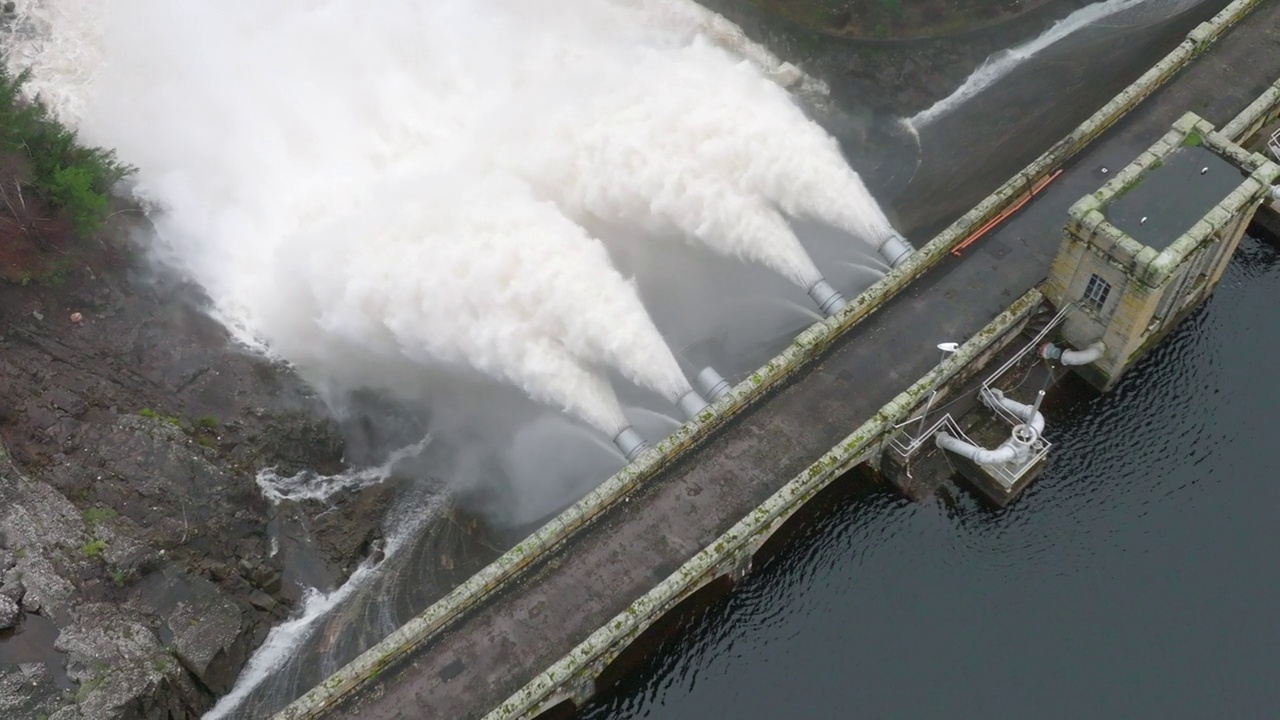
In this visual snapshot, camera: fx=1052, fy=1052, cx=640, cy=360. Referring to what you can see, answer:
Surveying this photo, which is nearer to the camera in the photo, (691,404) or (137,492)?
(137,492)

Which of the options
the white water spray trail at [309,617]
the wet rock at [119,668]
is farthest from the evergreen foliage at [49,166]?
the white water spray trail at [309,617]

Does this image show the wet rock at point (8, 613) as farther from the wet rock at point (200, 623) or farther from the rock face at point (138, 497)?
the wet rock at point (200, 623)

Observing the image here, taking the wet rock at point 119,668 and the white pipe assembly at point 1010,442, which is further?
the white pipe assembly at point 1010,442

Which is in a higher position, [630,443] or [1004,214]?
[1004,214]

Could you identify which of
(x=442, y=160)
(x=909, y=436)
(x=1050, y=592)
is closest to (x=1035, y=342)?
(x=909, y=436)

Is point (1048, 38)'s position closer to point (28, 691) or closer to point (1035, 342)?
point (1035, 342)

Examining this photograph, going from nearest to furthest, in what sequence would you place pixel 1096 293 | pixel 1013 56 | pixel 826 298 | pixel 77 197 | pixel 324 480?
pixel 1096 293
pixel 826 298
pixel 324 480
pixel 77 197
pixel 1013 56
